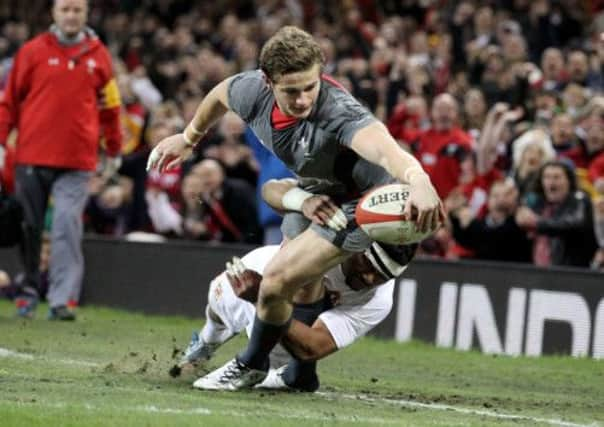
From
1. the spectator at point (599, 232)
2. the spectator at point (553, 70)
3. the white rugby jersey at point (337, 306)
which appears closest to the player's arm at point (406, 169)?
the white rugby jersey at point (337, 306)

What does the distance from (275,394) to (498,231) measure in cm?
521

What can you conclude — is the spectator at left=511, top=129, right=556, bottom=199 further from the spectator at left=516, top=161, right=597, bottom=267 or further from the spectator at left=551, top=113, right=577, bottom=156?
the spectator at left=516, top=161, right=597, bottom=267

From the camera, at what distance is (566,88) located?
15.1 m

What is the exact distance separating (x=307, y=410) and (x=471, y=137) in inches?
302

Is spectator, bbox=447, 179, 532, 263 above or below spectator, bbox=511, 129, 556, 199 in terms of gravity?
below

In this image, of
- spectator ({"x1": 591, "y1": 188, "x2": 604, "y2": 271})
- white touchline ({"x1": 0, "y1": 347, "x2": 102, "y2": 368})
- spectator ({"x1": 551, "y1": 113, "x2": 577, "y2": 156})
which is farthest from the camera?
spectator ({"x1": 551, "y1": 113, "x2": 577, "y2": 156})

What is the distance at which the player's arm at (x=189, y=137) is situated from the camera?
8.57 metres

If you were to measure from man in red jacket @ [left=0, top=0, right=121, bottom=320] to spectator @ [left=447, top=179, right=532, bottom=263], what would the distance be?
3.09m

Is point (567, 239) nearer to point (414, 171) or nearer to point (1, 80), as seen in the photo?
point (414, 171)

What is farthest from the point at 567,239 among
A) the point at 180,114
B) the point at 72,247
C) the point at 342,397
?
the point at 180,114

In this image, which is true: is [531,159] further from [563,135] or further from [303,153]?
[303,153]

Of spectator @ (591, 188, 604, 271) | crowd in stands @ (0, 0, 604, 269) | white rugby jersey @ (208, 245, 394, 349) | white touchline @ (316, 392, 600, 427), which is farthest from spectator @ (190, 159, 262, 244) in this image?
white touchline @ (316, 392, 600, 427)

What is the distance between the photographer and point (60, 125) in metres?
12.3

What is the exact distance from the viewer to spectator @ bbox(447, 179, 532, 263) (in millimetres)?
13070
